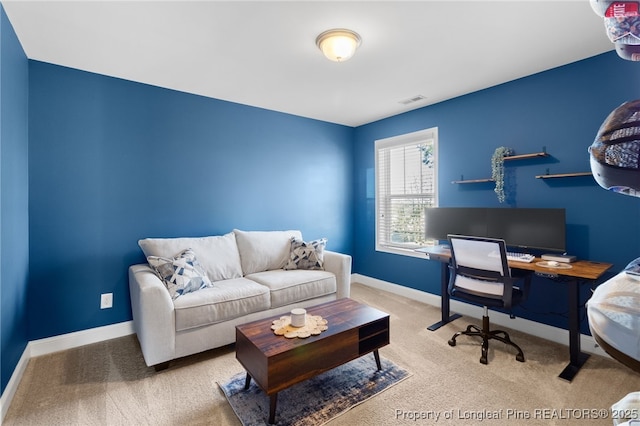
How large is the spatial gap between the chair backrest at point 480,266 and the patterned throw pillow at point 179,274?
2149 mm

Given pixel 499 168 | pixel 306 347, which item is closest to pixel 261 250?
pixel 306 347

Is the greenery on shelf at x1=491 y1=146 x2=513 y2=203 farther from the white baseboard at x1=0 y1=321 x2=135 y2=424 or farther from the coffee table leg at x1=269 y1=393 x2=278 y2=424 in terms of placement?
the white baseboard at x1=0 y1=321 x2=135 y2=424

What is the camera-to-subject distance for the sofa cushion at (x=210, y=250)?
8.99ft

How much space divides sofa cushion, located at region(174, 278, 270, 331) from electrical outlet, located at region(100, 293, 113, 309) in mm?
945

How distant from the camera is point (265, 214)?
377 cm

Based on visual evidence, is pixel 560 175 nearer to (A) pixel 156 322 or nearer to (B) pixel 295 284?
(B) pixel 295 284

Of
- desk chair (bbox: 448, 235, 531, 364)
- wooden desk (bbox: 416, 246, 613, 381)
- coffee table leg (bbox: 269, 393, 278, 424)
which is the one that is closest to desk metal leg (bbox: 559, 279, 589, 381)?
wooden desk (bbox: 416, 246, 613, 381)

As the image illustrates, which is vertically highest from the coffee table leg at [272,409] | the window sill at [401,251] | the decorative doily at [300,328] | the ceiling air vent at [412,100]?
the ceiling air vent at [412,100]

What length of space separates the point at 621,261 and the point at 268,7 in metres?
3.16

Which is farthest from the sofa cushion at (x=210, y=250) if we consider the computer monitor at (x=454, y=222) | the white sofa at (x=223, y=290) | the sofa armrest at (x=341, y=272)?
the computer monitor at (x=454, y=222)

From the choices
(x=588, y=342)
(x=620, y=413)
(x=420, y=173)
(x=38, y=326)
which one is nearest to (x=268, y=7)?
(x=620, y=413)

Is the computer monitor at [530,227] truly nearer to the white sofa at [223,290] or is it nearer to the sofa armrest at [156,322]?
the white sofa at [223,290]

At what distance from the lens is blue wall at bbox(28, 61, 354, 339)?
2.51 metres

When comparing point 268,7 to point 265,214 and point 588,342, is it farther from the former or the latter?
point 588,342
